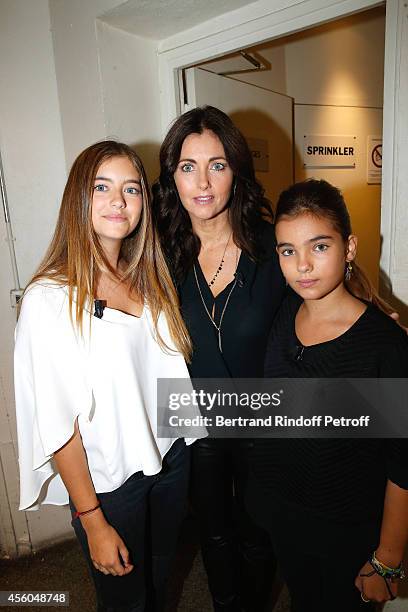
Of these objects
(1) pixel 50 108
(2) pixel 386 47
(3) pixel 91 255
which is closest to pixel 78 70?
(1) pixel 50 108

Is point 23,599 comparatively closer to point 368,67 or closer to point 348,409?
point 348,409

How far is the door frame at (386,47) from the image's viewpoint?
44.3 inches

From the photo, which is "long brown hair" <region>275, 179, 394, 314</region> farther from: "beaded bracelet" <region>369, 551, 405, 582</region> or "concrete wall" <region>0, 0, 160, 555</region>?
"concrete wall" <region>0, 0, 160, 555</region>

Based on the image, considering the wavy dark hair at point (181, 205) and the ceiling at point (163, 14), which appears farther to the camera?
the ceiling at point (163, 14)

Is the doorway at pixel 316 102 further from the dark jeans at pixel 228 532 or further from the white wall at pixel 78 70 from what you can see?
the dark jeans at pixel 228 532

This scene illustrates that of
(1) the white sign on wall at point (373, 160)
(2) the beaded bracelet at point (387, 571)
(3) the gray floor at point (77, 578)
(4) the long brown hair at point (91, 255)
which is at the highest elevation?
(1) the white sign on wall at point (373, 160)

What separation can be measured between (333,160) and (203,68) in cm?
166

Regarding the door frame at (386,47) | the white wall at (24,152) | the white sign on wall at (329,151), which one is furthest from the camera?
the white sign on wall at (329,151)

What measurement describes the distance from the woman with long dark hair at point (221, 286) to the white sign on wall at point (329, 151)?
1.91m

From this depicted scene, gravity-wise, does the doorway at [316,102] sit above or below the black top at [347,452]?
above

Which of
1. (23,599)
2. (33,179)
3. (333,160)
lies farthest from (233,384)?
(333,160)

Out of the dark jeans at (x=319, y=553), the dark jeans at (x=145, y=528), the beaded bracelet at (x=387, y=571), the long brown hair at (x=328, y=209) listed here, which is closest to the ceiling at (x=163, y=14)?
the long brown hair at (x=328, y=209)

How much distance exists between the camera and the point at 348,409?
992 millimetres

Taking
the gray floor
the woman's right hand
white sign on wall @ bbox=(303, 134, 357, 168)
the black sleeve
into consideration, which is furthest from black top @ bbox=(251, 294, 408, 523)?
white sign on wall @ bbox=(303, 134, 357, 168)
